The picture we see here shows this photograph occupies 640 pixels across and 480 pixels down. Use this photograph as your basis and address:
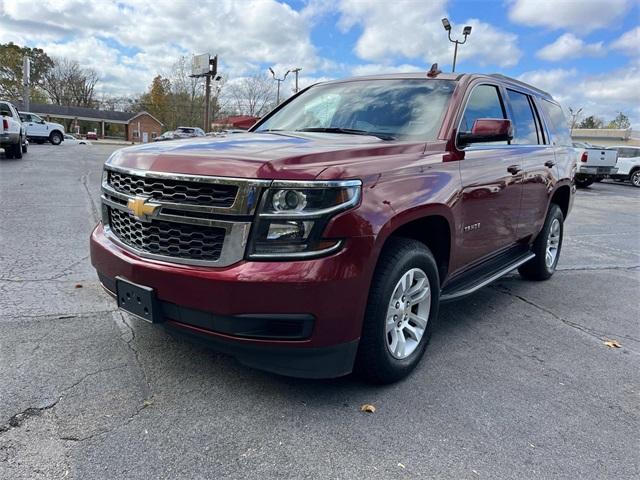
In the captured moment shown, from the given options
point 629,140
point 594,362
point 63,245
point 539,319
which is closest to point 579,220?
point 539,319

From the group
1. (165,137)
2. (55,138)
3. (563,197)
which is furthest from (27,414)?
(55,138)

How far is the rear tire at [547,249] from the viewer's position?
5.25 metres

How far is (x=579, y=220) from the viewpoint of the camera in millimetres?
10883

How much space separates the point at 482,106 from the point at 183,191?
8.53 ft

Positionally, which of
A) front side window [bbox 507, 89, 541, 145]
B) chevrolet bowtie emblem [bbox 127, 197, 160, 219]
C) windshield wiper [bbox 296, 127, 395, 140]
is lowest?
chevrolet bowtie emblem [bbox 127, 197, 160, 219]

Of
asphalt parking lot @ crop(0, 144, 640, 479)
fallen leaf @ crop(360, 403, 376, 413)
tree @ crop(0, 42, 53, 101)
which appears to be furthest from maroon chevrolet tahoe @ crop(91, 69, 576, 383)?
tree @ crop(0, 42, 53, 101)

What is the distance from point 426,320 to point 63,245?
4.38 meters

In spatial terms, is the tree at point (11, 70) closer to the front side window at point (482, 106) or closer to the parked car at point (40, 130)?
the parked car at point (40, 130)

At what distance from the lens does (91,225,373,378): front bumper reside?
228 cm

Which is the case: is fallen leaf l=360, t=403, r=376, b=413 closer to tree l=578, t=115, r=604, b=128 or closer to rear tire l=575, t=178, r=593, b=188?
rear tire l=575, t=178, r=593, b=188

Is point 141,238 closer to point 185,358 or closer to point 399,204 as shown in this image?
point 185,358

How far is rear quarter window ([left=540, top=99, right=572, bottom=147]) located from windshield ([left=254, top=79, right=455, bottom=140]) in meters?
2.23

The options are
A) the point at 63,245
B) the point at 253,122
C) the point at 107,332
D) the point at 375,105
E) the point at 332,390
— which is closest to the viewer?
the point at 332,390

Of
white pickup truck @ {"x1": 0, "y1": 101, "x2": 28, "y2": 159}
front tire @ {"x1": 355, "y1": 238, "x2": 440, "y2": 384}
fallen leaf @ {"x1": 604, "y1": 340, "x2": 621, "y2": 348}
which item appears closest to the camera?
front tire @ {"x1": 355, "y1": 238, "x2": 440, "y2": 384}
